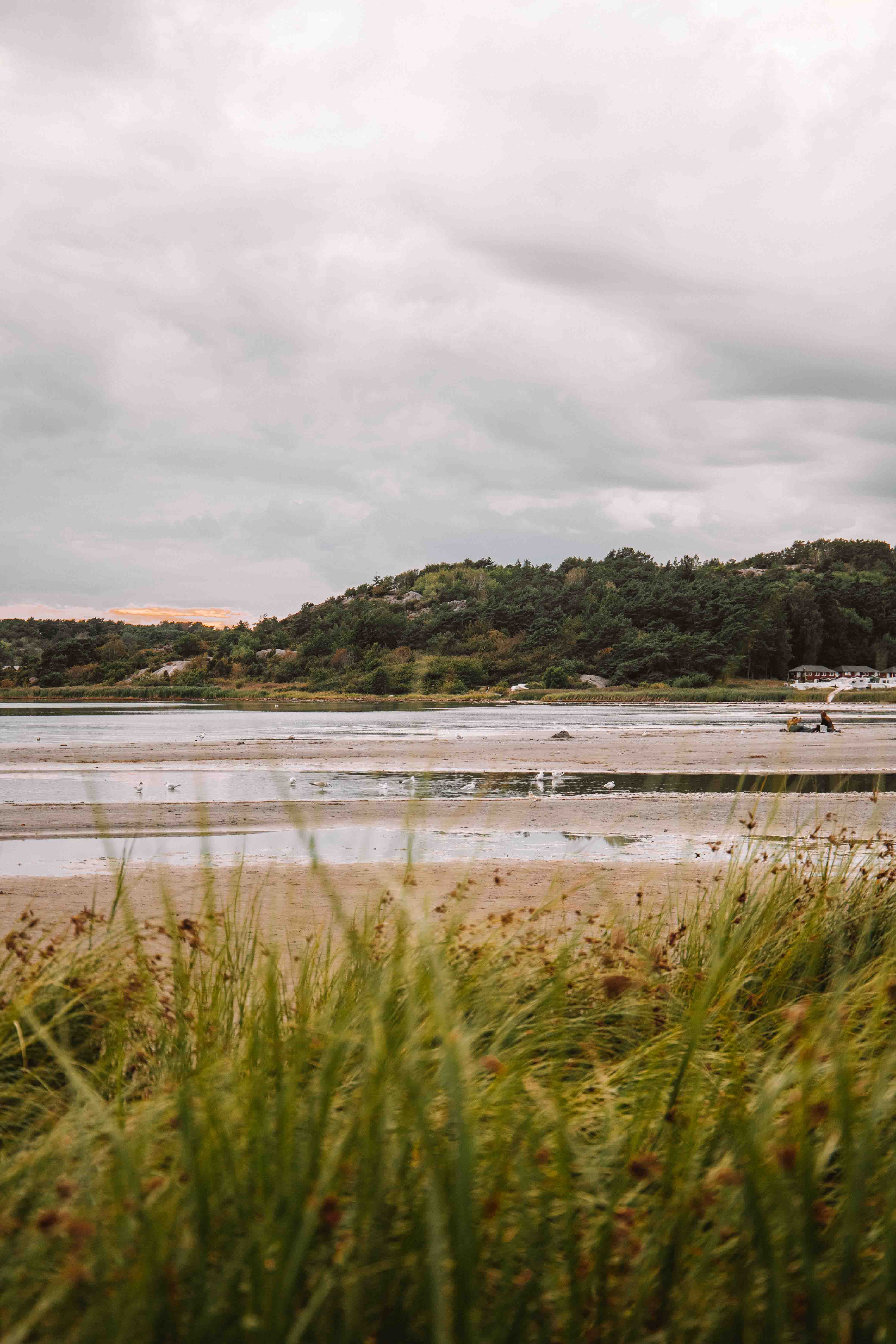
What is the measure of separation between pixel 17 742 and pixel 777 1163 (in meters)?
34.8

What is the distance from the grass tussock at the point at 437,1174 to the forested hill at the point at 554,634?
76.0m

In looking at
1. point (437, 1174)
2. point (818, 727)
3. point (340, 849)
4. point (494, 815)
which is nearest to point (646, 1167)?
point (437, 1174)

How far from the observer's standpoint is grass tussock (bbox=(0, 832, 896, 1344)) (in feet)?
6.09

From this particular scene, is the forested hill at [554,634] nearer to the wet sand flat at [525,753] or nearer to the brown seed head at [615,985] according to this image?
the wet sand flat at [525,753]

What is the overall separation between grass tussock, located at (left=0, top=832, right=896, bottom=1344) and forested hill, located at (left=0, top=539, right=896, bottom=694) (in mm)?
75986

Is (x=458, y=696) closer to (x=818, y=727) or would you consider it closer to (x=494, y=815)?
(x=818, y=727)

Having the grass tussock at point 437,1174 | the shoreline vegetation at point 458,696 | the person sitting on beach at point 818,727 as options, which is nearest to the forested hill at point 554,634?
the shoreline vegetation at point 458,696

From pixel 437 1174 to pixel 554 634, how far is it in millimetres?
110194

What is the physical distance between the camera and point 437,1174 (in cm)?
188

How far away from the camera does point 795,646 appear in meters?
129

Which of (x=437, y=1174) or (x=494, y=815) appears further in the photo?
(x=494, y=815)

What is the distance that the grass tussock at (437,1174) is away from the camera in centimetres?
186

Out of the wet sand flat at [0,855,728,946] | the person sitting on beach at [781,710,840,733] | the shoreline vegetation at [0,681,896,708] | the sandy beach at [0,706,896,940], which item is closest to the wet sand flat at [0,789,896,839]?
the sandy beach at [0,706,896,940]

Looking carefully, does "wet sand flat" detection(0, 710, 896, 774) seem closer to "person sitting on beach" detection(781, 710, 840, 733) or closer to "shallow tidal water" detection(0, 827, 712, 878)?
"person sitting on beach" detection(781, 710, 840, 733)
